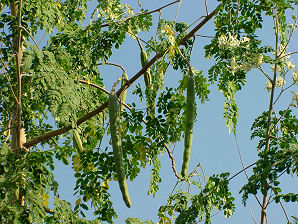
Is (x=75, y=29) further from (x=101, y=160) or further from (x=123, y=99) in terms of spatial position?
(x=101, y=160)

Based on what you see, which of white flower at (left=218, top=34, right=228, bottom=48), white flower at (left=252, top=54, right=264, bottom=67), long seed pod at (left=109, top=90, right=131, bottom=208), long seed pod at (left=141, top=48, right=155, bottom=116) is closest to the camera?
long seed pod at (left=109, top=90, right=131, bottom=208)

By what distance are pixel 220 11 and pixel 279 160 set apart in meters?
1.35

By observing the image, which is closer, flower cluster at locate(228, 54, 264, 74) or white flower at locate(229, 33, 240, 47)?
flower cluster at locate(228, 54, 264, 74)

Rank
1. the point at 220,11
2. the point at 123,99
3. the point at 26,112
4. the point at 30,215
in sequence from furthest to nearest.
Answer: the point at 26,112 < the point at 123,99 < the point at 30,215 < the point at 220,11

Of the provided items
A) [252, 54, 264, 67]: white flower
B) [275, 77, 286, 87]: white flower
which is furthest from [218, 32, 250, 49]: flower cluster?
[275, 77, 286, 87]: white flower

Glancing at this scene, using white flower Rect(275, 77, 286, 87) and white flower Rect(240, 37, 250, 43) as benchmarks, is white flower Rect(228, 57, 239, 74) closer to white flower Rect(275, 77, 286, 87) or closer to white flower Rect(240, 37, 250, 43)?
white flower Rect(240, 37, 250, 43)

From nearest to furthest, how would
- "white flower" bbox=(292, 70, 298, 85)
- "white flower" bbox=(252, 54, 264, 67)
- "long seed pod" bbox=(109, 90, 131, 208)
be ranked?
"long seed pod" bbox=(109, 90, 131, 208)
"white flower" bbox=(252, 54, 264, 67)
"white flower" bbox=(292, 70, 298, 85)

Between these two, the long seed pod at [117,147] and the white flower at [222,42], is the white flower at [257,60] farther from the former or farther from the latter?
the long seed pod at [117,147]

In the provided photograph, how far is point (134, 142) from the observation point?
492 cm

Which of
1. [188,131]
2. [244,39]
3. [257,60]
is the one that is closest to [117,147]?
[188,131]

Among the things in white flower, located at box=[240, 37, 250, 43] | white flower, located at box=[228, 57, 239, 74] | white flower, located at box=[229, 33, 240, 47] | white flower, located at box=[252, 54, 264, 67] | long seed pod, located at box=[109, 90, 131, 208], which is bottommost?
long seed pod, located at box=[109, 90, 131, 208]

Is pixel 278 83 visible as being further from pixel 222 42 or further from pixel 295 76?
pixel 222 42

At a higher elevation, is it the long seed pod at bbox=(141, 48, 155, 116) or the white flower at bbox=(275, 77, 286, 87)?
the long seed pod at bbox=(141, 48, 155, 116)

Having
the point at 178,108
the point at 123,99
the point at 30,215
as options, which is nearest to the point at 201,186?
the point at 178,108
